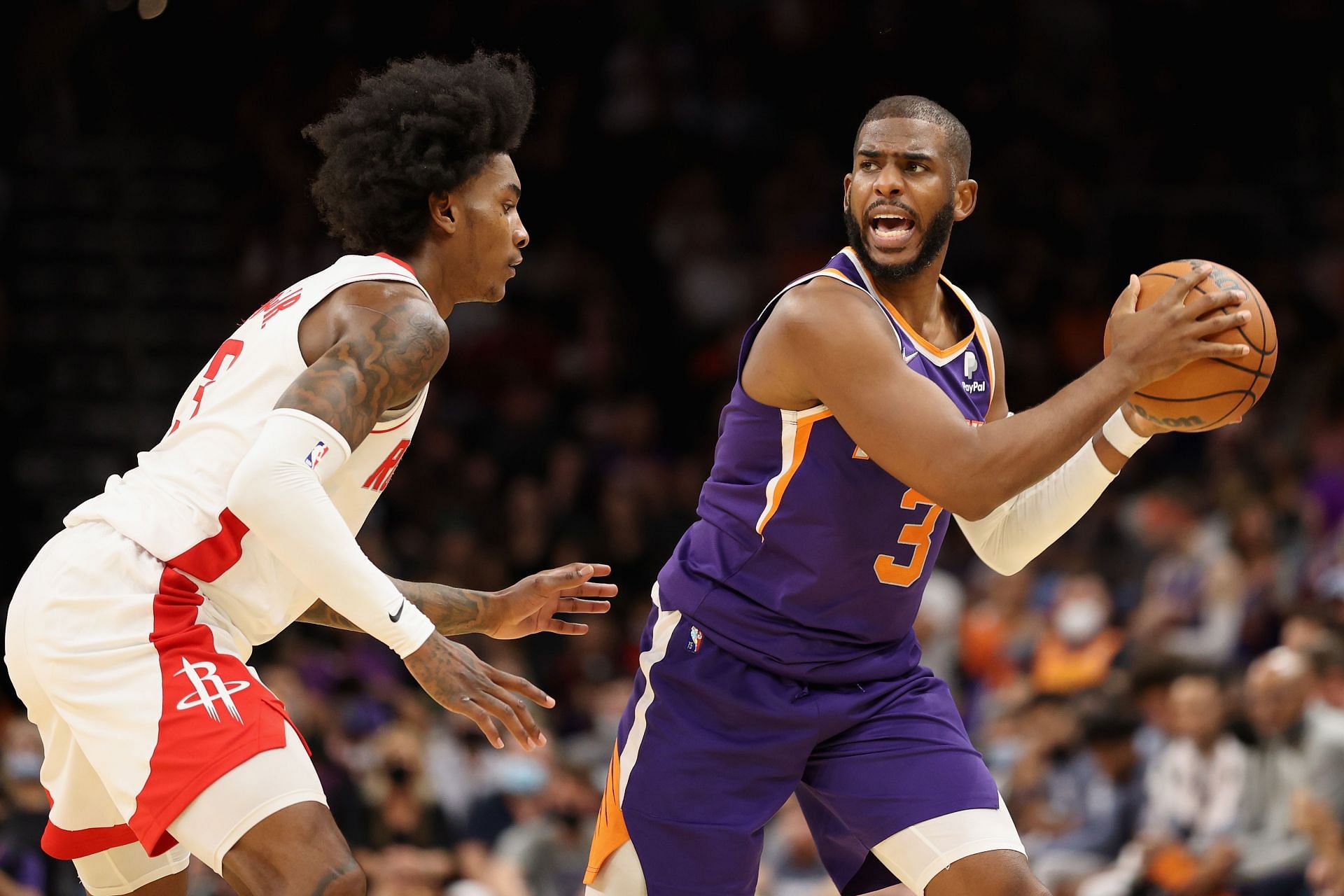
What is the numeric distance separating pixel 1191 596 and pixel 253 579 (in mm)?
6612

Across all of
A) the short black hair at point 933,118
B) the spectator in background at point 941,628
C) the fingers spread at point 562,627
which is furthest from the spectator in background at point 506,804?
the short black hair at point 933,118

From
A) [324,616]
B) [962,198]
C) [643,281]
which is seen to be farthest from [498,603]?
[643,281]

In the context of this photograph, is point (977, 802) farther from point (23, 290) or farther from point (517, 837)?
point (23, 290)

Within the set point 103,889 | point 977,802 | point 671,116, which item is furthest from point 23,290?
point 977,802

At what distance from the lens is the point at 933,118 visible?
4070mm

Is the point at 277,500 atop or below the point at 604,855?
atop

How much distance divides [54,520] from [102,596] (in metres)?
7.98

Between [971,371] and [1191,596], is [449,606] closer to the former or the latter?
[971,371]

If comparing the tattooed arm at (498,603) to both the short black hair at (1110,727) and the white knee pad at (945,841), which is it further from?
the short black hair at (1110,727)

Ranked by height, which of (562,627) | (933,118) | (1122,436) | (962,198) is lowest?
(562,627)

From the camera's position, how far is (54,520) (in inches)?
428

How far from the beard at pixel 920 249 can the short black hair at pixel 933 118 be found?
115mm

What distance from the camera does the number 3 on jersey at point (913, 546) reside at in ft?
12.9

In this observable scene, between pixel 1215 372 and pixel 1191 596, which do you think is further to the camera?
pixel 1191 596
